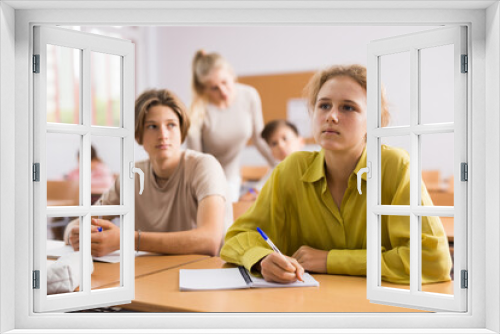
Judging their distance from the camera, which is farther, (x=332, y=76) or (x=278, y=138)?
(x=278, y=138)

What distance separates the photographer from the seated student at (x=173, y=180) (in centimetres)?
266

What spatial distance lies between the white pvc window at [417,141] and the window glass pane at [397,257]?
0.06 feet

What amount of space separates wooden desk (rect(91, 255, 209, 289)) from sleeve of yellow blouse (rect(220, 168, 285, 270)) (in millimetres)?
174

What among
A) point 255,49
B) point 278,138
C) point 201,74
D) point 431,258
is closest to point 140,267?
point 431,258

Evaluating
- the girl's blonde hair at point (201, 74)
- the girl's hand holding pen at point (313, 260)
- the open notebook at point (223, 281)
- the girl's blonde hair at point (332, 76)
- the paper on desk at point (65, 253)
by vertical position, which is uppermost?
the girl's blonde hair at point (201, 74)

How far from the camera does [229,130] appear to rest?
420 centimetres

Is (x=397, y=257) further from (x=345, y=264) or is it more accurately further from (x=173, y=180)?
(x=173, y=180)

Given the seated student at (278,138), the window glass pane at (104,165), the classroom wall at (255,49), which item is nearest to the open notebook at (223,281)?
the window glass pane at (104,165)

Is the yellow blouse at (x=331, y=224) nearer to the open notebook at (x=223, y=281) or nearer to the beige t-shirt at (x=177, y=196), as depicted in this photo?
the open notebook at (x=223, y=281)

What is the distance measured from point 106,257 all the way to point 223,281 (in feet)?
2.04

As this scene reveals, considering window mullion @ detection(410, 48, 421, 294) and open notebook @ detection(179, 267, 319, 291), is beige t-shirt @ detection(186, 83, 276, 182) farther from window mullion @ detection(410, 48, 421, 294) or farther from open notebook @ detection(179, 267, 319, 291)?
window mullion @ detection(410, 48, 421, 294)

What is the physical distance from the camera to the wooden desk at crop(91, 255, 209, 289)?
1.83 meters

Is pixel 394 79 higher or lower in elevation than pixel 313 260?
higher

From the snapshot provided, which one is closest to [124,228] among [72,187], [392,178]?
[392,178]
